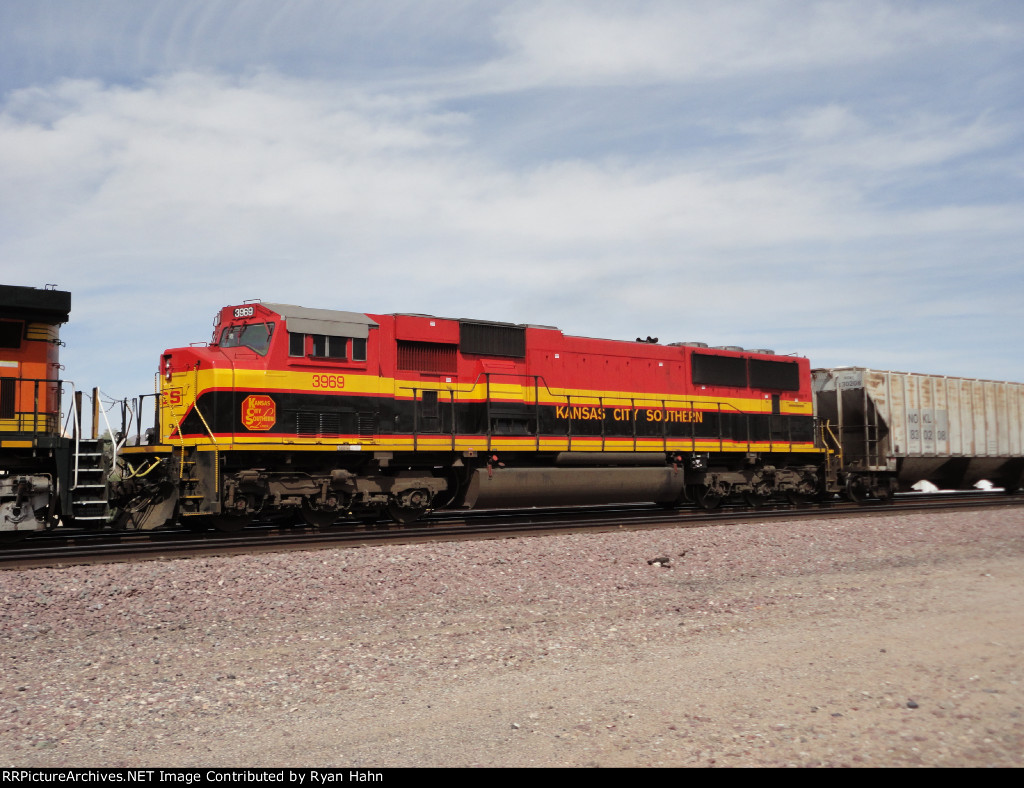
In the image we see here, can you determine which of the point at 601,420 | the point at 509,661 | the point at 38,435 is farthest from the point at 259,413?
the point at 509,661

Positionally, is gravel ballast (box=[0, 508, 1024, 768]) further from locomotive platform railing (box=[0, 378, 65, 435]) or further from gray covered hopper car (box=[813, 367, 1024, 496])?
gray covered hopper car (box=[813, 367, 1024, 496])

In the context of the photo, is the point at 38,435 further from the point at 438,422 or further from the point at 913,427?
the point at 913,427

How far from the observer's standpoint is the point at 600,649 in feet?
21.7

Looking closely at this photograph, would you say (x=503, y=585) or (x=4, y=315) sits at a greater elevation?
(x=4, y=315)

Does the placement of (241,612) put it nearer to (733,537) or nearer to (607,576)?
(607,576)

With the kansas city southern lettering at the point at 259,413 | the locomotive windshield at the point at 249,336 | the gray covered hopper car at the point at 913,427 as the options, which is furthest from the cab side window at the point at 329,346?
the gray covered hopper car at the point at 913,427

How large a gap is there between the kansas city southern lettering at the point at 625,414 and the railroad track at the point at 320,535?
2.01 meters

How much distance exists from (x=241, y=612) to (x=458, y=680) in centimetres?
307

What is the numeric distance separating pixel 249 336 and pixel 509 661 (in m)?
9.18

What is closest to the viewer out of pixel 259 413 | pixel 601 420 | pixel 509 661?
pixel 509 661

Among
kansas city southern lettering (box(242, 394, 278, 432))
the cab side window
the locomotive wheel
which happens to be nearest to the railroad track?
the locomotive wheel

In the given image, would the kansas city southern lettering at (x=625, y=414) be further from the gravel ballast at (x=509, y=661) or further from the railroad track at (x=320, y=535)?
the gravel ballast at (x=509, y=661)

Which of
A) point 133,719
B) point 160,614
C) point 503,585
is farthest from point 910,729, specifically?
point 160,614

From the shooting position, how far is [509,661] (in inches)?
249
